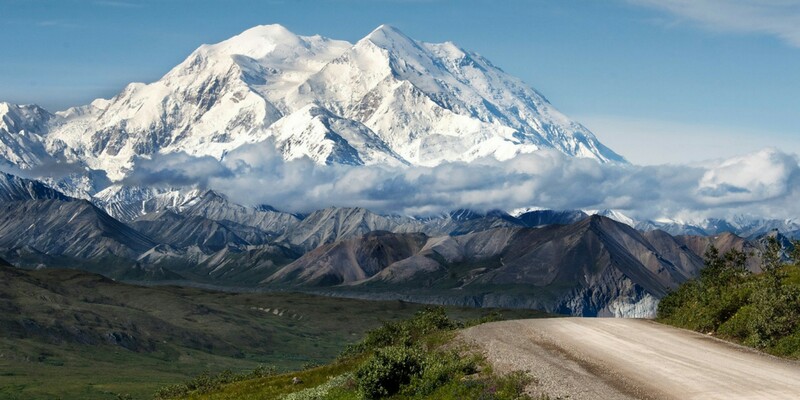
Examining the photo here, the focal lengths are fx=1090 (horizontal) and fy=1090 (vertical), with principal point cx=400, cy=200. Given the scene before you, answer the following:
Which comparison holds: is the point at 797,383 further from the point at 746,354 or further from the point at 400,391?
the point at 400,391

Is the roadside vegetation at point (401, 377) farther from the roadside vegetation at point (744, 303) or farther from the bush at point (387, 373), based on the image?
the roadside vegetation at point (744, 303)

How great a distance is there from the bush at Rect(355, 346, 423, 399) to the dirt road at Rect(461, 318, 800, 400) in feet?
15.5

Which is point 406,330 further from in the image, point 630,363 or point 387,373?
point 387,373

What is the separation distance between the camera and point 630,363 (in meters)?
58.0

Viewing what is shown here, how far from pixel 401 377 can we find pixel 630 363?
12.9 m

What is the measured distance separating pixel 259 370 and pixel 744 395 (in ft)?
143

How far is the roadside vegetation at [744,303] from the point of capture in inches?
2539

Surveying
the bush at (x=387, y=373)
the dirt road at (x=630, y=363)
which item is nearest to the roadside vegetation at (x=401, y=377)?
the bush at (x=387, y=373)

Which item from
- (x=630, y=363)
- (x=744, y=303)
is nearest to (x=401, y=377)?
(x=630, y=363)

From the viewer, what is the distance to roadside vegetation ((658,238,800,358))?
64.5m

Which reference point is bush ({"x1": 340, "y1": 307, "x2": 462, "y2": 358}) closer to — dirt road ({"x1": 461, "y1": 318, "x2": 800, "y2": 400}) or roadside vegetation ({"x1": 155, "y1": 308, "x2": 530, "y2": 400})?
roadside vegetation ({"x1": 155, "y1": 308, "x2": 530, "y2": 400})

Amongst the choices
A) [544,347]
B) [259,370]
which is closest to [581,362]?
[544,347]

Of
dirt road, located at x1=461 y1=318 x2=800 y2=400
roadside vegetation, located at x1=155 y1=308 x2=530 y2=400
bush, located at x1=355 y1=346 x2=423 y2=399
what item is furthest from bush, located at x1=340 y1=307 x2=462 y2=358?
bush, located at x1=355 y1=346 x2=423 y2=399

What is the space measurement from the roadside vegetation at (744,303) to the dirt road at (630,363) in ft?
5.06
